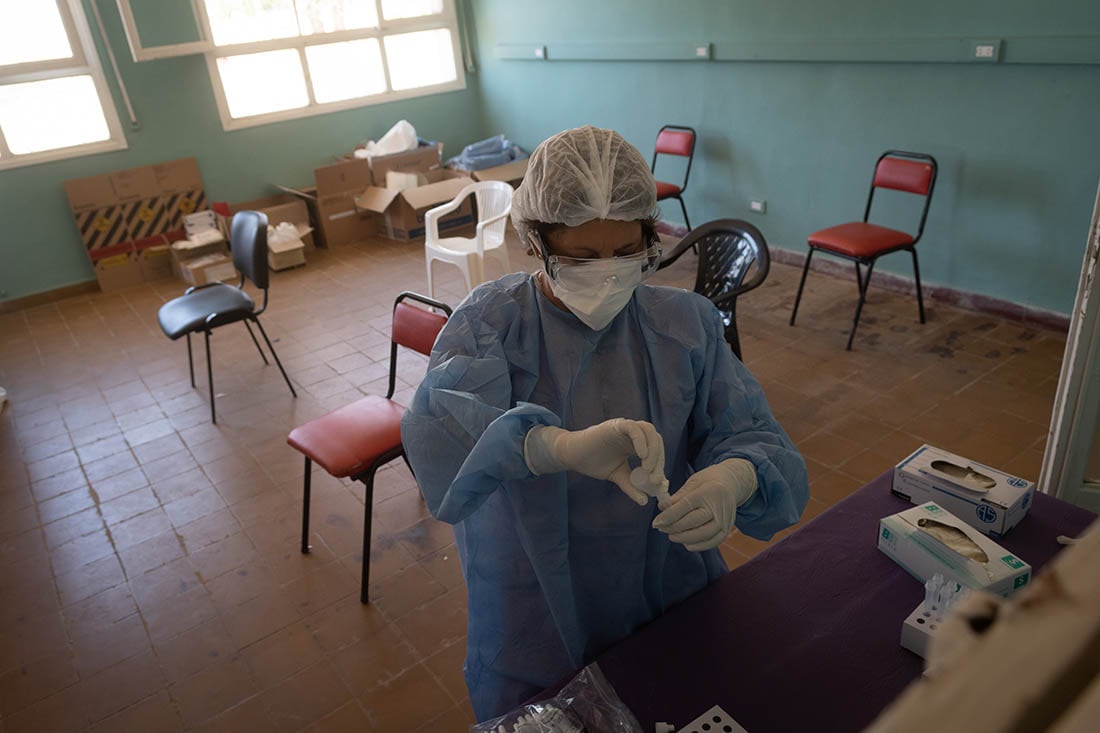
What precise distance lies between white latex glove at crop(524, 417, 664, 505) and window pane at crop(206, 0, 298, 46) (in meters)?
6.09

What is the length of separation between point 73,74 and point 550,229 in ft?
18.9

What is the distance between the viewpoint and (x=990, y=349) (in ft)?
12.4

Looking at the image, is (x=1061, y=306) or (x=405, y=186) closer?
(x=1061, y=306)

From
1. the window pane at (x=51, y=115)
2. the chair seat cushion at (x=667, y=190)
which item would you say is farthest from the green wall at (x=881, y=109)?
the window pane at (x=51, y=115)

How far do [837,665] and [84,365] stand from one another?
482cm

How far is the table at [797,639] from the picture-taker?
1.14 meters

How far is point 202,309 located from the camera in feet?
12.5

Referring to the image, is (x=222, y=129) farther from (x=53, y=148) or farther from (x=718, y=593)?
(x=718, y=593)

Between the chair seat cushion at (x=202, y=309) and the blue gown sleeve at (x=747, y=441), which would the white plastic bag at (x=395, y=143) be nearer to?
the chair seat cushion at (x=202, y=309)

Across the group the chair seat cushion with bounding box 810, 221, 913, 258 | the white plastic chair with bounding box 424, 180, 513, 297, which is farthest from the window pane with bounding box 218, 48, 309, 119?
the chair seat cushion with bounding box 810, 221, 913, 258

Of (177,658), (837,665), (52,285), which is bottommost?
(177,658)

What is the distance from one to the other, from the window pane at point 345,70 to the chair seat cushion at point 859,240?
460 centimetres

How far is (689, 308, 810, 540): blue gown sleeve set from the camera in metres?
1.29

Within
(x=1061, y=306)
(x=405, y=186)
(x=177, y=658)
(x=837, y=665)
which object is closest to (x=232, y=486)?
(x=177, y=658)
